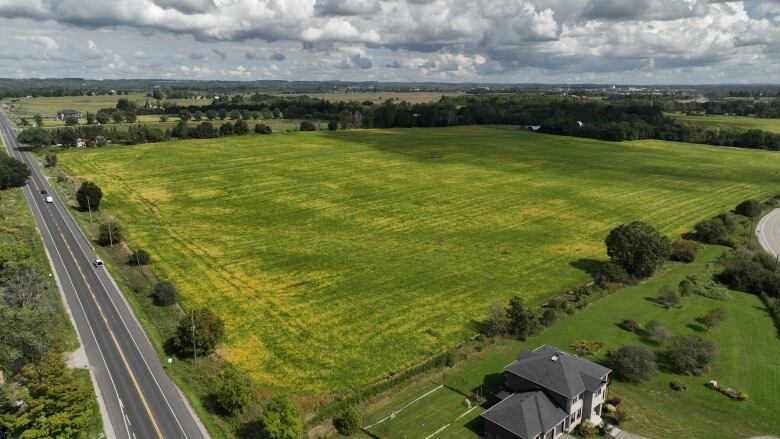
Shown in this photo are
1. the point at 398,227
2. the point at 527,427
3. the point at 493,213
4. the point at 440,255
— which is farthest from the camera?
the point at 493,213

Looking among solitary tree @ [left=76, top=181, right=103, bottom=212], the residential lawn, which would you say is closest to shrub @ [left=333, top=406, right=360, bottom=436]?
the residential lawn

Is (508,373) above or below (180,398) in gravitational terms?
above

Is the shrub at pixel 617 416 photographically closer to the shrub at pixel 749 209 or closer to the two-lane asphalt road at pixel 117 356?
the two-lane asphalt road at pixel 117 356

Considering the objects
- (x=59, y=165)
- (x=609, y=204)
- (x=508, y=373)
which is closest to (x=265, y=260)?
(x=508, y=373)

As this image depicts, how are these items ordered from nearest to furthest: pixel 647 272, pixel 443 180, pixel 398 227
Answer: pixel 647 272 → pixel 398 227 → pixel 443 180

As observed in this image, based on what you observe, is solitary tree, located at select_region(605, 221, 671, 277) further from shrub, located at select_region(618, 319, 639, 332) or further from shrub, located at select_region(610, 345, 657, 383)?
shrub, located at select_region(610, 345, 657, 383)

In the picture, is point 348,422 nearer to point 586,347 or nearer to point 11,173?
point 586,347

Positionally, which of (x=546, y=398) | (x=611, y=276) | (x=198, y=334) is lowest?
(x=546, y=398)

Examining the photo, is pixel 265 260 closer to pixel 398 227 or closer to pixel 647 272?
pixel 398 227

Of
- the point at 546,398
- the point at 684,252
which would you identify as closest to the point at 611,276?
the point at 684,252
